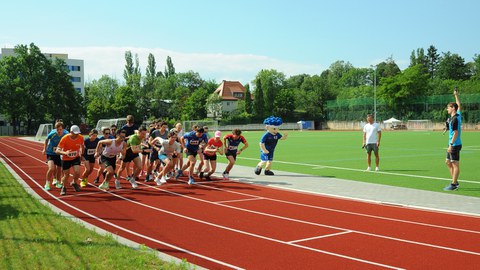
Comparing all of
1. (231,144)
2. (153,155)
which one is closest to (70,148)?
(153,155)

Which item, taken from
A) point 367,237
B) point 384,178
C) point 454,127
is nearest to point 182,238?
point 367,237

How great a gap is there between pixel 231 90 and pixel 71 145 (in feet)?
355

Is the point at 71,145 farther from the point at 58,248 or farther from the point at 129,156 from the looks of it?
the point at 58,248

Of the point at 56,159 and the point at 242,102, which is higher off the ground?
the point at 242,102

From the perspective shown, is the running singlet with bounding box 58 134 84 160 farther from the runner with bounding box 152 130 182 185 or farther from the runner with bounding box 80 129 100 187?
the runner with bounding box 152 130 182 185

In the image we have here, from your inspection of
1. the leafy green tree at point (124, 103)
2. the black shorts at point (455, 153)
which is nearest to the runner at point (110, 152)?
the black shorts at point (455, 153)

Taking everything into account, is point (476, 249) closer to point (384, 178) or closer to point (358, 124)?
point (384, 178)

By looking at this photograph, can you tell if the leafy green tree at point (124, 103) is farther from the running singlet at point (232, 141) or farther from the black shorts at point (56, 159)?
the black shorts at point (56, 159)

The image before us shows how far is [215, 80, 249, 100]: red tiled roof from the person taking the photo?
384 feet

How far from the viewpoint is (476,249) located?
21.5ft

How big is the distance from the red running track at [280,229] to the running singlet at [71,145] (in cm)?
109

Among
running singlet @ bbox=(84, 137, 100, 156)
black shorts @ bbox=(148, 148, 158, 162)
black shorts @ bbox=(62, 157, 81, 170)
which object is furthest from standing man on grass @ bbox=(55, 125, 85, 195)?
black shorts @ bbox=(148, 148, 158, 162)

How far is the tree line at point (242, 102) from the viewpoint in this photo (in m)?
74.4

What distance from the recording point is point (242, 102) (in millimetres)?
96250
